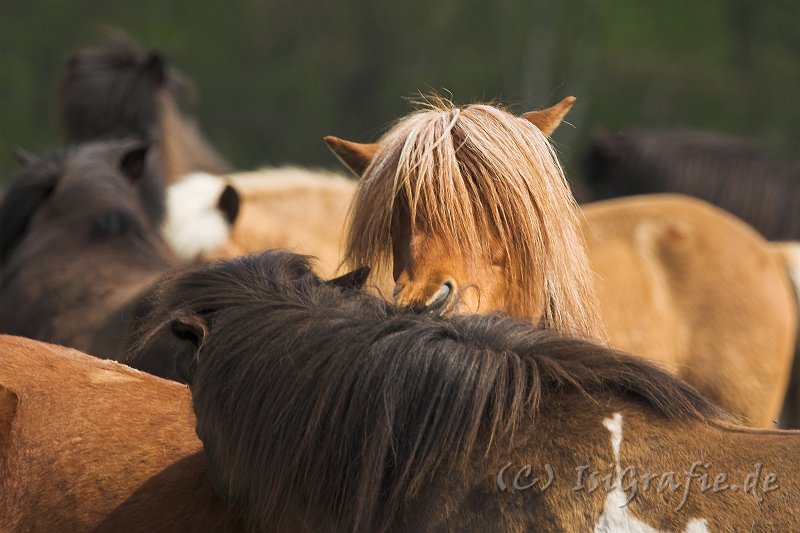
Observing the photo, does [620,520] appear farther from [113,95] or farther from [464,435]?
[113,95]

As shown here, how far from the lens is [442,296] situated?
8.18 ft

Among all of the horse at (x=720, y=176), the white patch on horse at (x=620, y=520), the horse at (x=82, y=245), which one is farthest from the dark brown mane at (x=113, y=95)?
the white patch on horse at (x=620, y=520)

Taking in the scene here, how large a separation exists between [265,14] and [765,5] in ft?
35.0

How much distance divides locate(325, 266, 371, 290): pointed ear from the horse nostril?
1.09 feet

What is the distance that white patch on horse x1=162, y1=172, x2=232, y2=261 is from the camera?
16.6 feet

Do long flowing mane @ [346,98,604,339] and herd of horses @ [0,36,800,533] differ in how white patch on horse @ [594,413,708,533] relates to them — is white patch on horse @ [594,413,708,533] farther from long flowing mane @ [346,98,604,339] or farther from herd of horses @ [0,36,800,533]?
long flowing mane @ [346,98,604,339]

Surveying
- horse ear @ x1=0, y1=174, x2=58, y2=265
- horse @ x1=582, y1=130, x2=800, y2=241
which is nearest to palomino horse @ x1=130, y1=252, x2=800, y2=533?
horse ear @ x1=0, y1=174, x2=58, y2=265

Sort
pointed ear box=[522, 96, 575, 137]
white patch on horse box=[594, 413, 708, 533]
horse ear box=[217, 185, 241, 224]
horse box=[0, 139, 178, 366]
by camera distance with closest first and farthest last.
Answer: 1. white patch on horse box=[594, 413, 708, 533]
2. pointed ear box=[522, 96, 575, 137]
3. horse box=[0, 139, 178, 366]
4. horse ear box=[217, 185, 241, 224]

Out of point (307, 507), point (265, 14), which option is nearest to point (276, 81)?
point (265, 14)

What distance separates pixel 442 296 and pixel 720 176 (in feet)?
18.3

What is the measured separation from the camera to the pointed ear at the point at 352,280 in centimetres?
204

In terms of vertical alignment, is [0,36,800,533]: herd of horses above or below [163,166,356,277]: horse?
above

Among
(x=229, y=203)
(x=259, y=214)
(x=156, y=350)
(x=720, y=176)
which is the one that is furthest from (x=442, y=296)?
(x=720, y=176)

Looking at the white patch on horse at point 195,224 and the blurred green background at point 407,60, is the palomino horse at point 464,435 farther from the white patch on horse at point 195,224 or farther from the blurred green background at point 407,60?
the blurred green background at point 407,60
